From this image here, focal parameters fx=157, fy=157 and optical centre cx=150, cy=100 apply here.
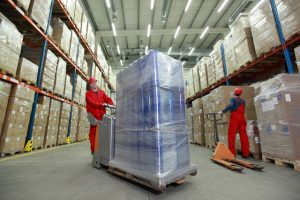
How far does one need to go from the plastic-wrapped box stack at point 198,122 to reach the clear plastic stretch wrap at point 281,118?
2918mm

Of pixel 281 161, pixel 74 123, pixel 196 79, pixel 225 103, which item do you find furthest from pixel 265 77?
pixel 74 123

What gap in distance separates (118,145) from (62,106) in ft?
13.3

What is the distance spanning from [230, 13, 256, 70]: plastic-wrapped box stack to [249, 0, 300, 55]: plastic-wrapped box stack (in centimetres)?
27

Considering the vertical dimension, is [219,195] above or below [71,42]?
below

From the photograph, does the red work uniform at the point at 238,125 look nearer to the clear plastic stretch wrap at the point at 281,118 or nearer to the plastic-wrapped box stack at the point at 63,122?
the clear plastic stretch wrap at the point at 281,118

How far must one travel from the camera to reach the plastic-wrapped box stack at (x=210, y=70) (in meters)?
6.23

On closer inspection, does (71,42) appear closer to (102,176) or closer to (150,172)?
(102,176)

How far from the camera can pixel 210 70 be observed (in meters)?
6.47

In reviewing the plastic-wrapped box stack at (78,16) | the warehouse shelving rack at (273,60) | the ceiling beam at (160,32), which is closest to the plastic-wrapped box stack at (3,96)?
the plastic-wrapped box stack at (78,16)

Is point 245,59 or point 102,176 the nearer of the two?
point 102,176

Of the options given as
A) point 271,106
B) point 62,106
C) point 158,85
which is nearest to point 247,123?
point 271,106

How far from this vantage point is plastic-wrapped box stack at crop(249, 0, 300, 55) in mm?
3070

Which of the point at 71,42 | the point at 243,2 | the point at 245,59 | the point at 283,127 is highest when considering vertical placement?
the point at 243,2

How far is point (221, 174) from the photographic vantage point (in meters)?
2.20
